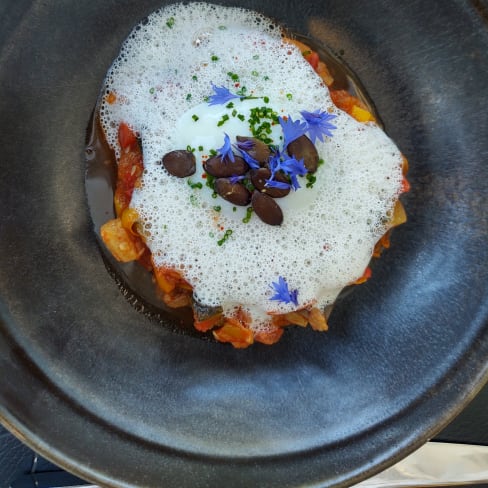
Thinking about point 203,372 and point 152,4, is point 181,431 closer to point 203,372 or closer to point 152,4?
point 203,372

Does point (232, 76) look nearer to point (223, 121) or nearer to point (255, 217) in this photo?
point (223, 121)

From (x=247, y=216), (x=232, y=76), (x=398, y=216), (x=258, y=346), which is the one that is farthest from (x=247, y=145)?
(x=258, y=346)

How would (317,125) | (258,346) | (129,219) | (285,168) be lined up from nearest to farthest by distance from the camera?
1. (285,168)
2. (317,125)
3. (129,219)
4. (258,346)

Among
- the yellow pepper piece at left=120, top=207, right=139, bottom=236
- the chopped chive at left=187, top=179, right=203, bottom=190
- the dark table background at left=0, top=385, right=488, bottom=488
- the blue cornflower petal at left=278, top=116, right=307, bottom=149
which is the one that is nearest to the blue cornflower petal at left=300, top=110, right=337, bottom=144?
the blue cornflower petal at left=278, top=116, right=307, bottom=149

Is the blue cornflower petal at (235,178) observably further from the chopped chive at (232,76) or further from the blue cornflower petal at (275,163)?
the chopped chive at (232,76)

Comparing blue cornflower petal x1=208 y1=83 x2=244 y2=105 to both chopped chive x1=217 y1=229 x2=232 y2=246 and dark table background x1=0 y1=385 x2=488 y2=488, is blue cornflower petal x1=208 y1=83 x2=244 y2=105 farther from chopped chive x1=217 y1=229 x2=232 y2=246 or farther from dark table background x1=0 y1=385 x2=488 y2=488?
dark table background x1=0 y1=385 x2=488 y2=488

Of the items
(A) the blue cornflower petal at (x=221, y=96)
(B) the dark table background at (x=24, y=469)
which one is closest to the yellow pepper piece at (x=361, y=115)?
(A) the blue cornflower petal at (x=221, y=96)

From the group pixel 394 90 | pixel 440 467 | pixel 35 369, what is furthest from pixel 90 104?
pixel 440 467
